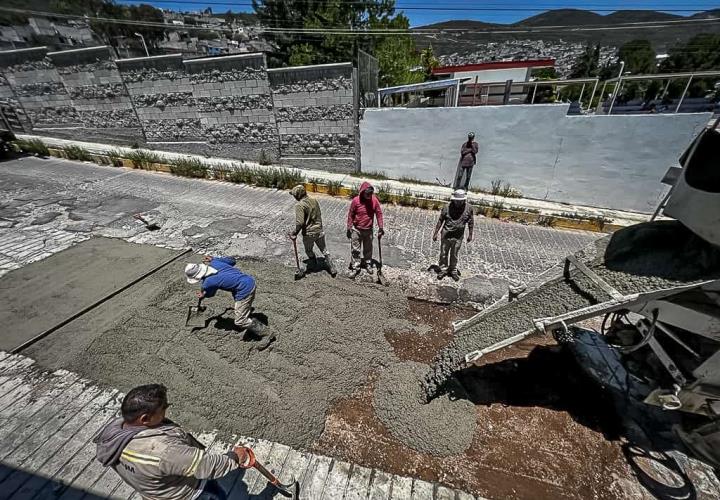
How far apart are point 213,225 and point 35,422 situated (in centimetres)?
473

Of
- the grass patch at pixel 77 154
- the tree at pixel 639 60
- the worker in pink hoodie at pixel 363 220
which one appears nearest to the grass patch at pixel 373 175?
the worker in pink hoodie at pixel 363 220

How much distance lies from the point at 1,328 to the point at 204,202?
16.3 feet

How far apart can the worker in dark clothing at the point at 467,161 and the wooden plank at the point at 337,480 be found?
27.7 feet

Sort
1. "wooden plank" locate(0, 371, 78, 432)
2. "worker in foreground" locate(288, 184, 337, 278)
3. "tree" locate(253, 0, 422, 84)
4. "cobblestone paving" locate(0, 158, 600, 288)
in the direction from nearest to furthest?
→ "wooden plank" locate(0, 371, 78, 432), "worker in foreground" locate(288, 184, 337, 278), "cobblestone paving" locate(0, 158, 600, 288), "tree" locate(253, 0, 422, 84)

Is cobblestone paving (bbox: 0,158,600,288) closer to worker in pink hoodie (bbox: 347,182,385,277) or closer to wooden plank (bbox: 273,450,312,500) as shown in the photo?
worker in pink hoodie (bbox: 347,182,385,277)

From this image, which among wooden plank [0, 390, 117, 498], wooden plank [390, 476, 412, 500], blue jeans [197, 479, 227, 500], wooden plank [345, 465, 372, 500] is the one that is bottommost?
wooden plank [390, 476, 412, 500]

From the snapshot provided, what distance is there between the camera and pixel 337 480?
266cm

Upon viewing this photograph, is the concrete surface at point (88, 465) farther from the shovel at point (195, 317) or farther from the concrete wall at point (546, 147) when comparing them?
the concrete wall at point (546, 147)

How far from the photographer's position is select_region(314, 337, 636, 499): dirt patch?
2666 mm

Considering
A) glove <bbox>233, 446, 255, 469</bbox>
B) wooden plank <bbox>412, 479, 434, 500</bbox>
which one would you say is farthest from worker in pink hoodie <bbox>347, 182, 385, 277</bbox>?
glove <bbox>233, 446, 255, 469</bbox>

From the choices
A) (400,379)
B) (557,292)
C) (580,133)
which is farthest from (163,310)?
(580,133)

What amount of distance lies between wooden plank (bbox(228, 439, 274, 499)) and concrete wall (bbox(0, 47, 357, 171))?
921 cm

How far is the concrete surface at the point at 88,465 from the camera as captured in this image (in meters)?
2.58

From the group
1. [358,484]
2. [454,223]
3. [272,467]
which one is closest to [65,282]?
[272,467]
